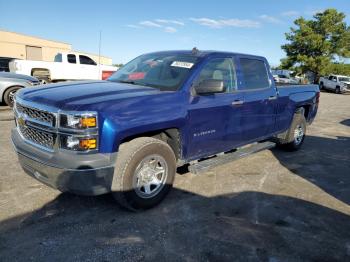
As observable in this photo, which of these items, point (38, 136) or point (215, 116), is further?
point (215, 116)

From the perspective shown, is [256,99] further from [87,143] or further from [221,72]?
[87,143]

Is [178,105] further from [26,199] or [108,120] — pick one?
[26,199]

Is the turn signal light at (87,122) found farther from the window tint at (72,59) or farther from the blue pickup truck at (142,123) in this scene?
the window tint at (72,59)

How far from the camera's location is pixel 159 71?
445cm

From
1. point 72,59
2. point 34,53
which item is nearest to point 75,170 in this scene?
point 72,59

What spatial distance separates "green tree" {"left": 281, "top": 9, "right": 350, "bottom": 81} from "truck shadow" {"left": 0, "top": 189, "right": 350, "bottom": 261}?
4063 centimetres

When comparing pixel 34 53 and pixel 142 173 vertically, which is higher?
pixel 34 53

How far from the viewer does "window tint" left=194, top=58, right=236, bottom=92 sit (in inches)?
170

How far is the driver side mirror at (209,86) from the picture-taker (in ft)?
13.0

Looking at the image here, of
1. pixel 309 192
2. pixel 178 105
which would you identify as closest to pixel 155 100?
pixel 178 105

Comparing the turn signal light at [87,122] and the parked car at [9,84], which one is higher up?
the turn signal light at [87,122]

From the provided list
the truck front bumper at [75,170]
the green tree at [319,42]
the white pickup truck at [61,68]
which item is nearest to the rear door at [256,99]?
the truck front bumper at [75,170]

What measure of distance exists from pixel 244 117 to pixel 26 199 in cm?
314

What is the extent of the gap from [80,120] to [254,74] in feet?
10.7
